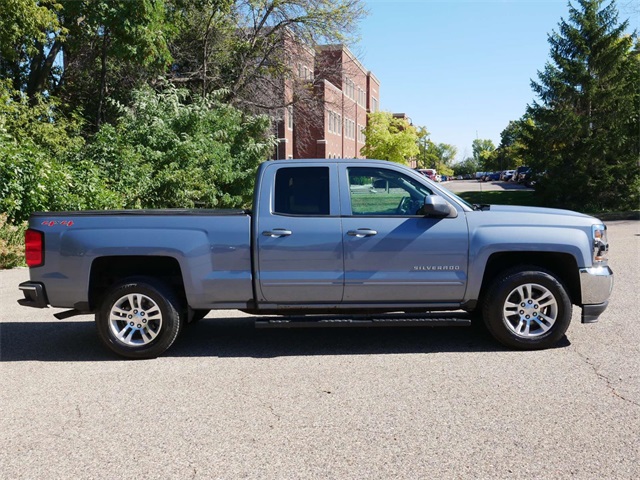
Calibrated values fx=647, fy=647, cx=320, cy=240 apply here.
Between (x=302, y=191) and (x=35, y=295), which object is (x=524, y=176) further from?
(x=35, y=295)

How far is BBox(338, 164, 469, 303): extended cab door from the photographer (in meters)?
6.25

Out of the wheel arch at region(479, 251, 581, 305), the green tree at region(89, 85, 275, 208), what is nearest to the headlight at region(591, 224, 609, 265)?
the wheel arch at region(479, 251, 581, 305)

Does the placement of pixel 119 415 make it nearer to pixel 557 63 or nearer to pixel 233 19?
pixel 233 19

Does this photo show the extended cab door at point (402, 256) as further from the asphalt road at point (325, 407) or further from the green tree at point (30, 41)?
the green tree at point (30, 41)

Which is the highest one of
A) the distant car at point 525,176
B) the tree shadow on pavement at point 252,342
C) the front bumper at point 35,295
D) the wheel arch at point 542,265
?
the distant car at point 525,176

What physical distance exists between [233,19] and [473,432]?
91.8ft

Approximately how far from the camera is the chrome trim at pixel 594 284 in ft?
20.7

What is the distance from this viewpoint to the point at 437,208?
6152mm

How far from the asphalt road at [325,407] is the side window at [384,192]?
4.66 ft

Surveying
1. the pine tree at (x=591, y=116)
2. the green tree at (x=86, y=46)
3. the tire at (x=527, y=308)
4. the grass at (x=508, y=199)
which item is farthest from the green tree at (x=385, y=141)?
the tire at (x=527, y=308)

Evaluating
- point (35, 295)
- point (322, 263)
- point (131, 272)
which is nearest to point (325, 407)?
point (322, 263)

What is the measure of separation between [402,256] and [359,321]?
752mm

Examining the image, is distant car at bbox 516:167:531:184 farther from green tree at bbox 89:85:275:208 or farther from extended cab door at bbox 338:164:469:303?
extended cab door at bbox 338:164:469:303

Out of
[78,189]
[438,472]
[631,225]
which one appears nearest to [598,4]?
[631,225]
